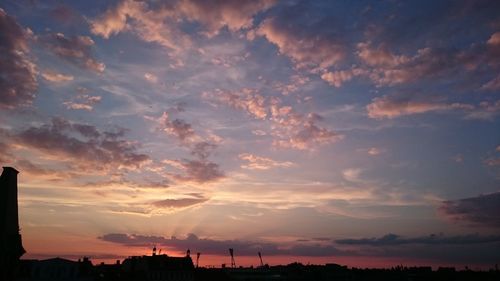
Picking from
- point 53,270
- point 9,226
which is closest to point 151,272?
point 53,270

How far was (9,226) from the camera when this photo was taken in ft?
187

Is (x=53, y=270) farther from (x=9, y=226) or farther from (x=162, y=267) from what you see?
(x=9, y=226)

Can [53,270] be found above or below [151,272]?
above

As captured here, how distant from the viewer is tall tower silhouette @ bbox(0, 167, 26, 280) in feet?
185

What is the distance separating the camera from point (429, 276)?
199m

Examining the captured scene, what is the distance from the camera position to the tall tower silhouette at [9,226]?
2215 inches

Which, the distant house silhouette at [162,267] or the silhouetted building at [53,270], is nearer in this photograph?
the silhouetted building at [53,270]

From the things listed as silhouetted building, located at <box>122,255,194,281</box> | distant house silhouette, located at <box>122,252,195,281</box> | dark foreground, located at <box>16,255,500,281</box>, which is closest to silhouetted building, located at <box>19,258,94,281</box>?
dark foreground, located at <box>16,255,500,281</box>

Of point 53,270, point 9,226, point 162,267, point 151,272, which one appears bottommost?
point 151,272

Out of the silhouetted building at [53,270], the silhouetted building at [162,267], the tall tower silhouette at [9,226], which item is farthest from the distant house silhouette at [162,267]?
the tall tower silhouette at [9,226]

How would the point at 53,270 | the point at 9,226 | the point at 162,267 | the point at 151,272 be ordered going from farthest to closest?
the point at 162,267
the point at 151,272
the point at 53,270
the point at 9,226

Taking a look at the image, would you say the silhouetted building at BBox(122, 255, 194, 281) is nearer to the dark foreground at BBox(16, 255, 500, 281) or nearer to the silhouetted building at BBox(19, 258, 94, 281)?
the dark foreground at BBox(16, 255, 500, 281)

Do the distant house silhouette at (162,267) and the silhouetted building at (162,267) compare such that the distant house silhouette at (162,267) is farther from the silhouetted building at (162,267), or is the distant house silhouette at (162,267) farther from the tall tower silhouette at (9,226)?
the tall tower silhouette at (9,226)

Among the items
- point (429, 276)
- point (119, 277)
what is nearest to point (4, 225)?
point (119, 277)
